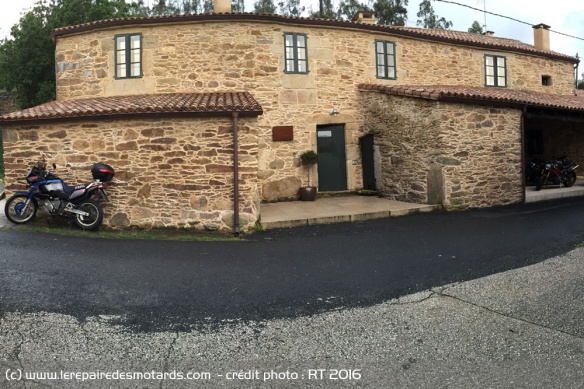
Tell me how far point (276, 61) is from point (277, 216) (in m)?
5.40

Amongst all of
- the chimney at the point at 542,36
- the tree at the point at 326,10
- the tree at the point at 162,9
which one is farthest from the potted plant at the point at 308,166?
the tree at the point at 162,9

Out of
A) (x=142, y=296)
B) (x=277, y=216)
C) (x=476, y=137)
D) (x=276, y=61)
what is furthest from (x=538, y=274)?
(x=276, y=61)

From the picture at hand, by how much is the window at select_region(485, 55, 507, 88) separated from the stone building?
3.27ft

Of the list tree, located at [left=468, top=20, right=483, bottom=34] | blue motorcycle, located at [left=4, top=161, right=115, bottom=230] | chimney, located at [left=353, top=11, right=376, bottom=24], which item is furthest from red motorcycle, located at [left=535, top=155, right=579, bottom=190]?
tree, located at [left=468, top=20, right=483, bottom=34]

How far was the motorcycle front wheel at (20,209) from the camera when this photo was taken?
26.7 feet

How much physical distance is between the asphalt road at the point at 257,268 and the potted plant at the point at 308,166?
11.1 feet

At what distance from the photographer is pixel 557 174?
43.8 feet

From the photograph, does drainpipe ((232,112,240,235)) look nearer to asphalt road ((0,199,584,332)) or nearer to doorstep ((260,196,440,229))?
asphalt road ((0,199,584,332))

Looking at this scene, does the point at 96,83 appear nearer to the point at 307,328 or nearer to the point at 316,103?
the point at 316,103

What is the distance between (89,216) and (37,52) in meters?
17.0

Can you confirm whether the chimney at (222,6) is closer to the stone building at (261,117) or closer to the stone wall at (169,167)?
the stone building at (261,117)

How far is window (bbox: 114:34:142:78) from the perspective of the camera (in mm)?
11641

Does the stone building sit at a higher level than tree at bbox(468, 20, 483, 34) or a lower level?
lower

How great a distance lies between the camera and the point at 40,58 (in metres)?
20.0
